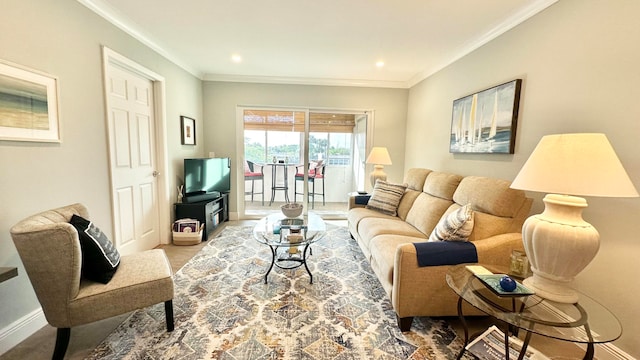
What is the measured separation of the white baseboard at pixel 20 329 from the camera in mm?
1650

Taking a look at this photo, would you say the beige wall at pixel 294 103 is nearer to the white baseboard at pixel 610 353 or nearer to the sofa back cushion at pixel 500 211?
the sofa back cushion at pixel 500 211

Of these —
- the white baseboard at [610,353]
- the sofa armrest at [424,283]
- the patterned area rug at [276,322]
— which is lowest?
the patterned area rug at [276,322]

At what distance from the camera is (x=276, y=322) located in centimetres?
197

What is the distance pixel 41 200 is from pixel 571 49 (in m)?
3.82

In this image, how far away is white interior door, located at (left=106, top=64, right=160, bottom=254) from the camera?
2.65m

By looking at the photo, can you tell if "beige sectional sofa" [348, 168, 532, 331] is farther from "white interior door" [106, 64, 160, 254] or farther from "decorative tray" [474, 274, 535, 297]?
"white interior door" [106, 64, 160, 254]

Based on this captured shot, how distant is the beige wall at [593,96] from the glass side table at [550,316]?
0.46 m

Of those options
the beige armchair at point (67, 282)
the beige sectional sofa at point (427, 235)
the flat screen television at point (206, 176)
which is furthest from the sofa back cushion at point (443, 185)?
the flat screen television at point (206, 176)

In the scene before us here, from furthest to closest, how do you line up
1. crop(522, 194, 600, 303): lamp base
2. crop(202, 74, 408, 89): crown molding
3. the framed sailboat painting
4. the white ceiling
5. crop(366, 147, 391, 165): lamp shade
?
1. crop(202, 74, 408, 89): crown molding
2. crop(366, 147, 391, 165): lamp shade
3. the framed sailboat painting
4. the white ceiling
5. crop(522, 194, 600, 303): lamp base

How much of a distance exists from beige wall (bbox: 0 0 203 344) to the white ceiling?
291 millimetres

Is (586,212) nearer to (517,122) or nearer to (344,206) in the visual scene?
(517,122)

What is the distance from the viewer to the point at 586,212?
1803mm

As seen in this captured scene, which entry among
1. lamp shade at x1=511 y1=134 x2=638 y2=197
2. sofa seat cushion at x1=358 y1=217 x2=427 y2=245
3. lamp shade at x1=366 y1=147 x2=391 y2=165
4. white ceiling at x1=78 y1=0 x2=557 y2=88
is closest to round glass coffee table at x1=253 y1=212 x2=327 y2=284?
sofa seat cushion at x1=358 y1=217 x2=427 y2=245

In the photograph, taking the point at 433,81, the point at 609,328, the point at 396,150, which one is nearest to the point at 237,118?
the point at 396,150
